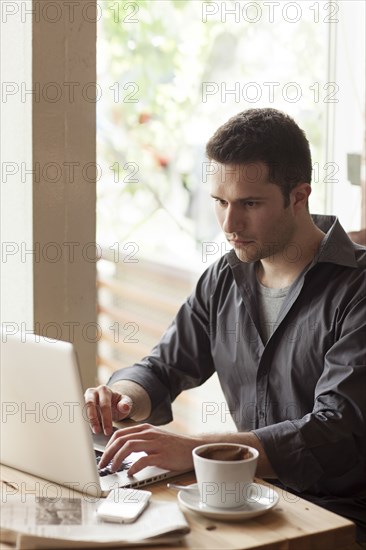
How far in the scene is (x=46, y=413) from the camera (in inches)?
54.4

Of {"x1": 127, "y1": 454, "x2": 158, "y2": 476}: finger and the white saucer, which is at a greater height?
{"x1": 127, "y1": 454, "x2": 158, "y2": 476}: finger

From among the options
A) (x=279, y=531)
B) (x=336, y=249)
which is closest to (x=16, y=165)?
(x=336, y=249)

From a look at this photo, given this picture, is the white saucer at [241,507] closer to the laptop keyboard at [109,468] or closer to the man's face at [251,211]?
the laptop keyboard at [109,468]

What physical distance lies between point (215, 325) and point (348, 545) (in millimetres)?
825

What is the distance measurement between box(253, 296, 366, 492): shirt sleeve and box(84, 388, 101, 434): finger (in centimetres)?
33

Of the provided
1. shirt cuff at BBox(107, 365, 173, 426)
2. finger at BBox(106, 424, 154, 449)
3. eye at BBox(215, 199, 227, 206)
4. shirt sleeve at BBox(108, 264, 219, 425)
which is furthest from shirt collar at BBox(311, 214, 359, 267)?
finger at BBox(106, 424, 154, 449)

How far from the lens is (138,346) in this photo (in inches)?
163

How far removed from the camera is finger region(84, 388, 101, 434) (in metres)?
1.65

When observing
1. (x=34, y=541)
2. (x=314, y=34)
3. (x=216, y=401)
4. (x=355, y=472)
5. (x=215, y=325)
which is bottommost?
(x=216, y=401)

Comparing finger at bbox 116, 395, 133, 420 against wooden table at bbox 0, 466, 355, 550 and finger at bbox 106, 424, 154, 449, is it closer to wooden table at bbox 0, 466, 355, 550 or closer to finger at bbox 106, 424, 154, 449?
finger at bbox 106, 424, 154, 449

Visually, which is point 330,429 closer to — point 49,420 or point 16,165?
point 49,420

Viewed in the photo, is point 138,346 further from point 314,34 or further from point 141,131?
point 314,34

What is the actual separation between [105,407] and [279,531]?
0.55m

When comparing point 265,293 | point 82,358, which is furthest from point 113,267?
point 265,293
